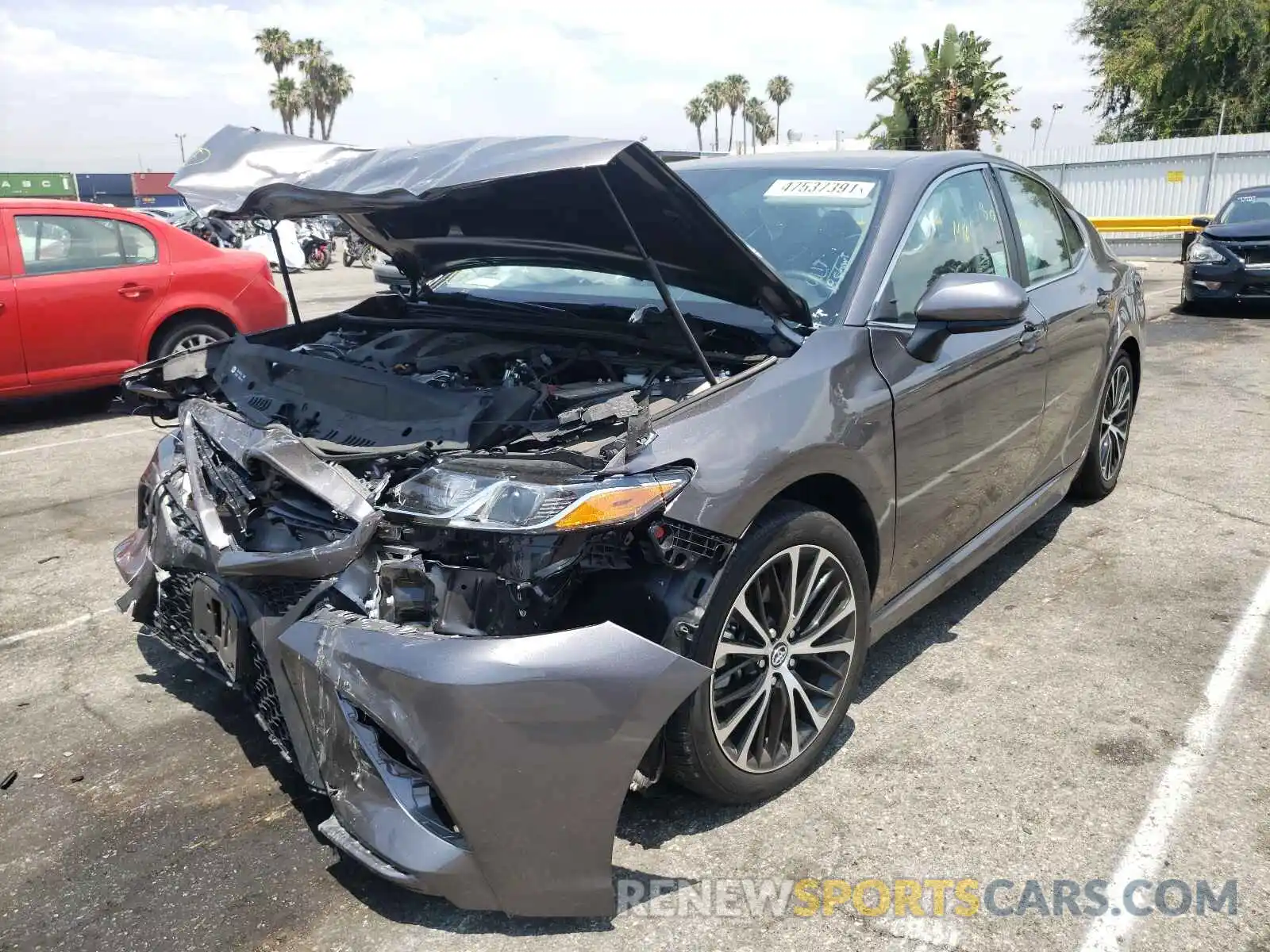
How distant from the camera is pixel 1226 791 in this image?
2826mm

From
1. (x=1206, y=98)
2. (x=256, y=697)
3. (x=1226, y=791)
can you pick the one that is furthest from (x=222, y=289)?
(x=1206, y=98)

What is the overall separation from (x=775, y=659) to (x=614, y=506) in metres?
0.75

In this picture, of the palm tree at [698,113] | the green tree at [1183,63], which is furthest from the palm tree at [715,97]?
the green tree at [1183,63]

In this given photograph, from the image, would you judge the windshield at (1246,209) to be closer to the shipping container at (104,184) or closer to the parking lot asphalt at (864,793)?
the parking lot asphalt at (864,793)

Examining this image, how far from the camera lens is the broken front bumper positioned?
6.96 ft

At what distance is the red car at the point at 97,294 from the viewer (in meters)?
7.31

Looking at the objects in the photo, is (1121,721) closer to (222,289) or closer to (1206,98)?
(222,289)

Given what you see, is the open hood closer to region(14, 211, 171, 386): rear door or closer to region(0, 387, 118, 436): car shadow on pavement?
region(14, 211, 171, 386): rear door

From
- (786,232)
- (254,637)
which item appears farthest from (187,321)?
(254,637)

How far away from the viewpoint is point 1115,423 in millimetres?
5215

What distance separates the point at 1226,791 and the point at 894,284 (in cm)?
172

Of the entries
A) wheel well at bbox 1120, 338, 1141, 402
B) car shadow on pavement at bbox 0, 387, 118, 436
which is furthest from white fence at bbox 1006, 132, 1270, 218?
car shadow on pavement at bbox 0, 387, 118, 436

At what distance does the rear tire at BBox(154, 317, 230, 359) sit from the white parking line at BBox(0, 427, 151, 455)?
658 millimetres

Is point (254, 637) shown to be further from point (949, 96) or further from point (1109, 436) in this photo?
point (949, 96)
